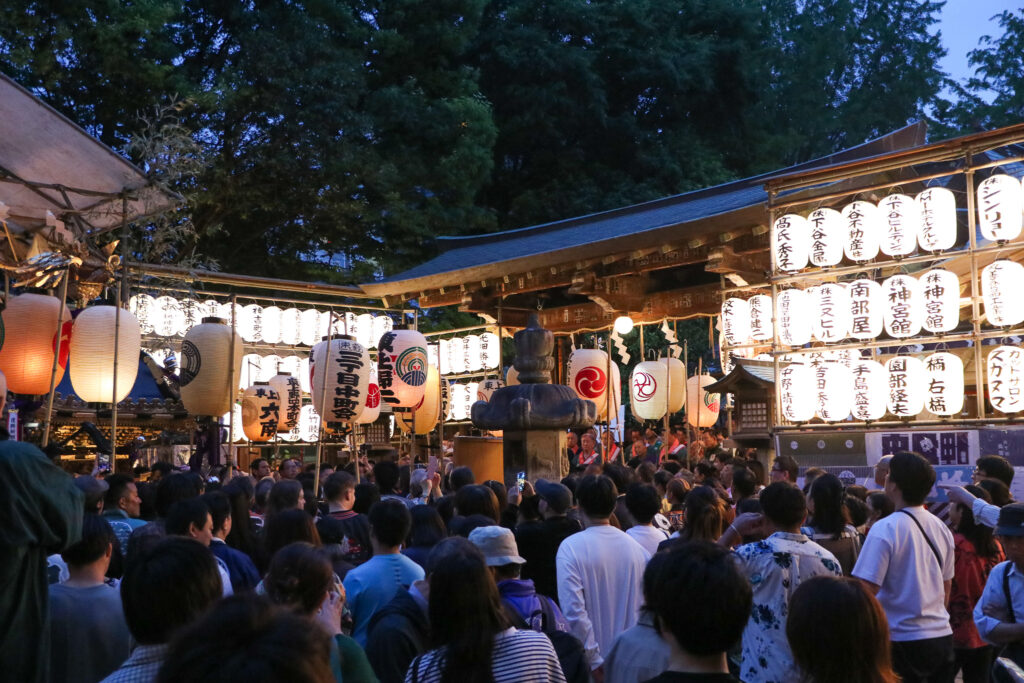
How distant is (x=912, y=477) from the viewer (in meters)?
4.90

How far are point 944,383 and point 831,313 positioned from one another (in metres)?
1.60

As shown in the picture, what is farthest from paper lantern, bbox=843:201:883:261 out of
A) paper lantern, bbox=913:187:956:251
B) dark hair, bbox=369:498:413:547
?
dark hair, bbox=369:498:413:547

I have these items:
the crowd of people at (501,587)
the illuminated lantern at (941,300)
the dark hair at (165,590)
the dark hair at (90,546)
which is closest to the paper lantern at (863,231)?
the illuminated lantern at (941,300)

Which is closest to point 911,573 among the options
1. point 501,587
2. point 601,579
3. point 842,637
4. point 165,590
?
point 601,579

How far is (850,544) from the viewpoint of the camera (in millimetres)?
5141

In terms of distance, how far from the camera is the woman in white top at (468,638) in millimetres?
3016

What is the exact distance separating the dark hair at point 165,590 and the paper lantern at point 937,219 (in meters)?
10.3

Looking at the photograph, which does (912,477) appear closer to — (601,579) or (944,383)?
(601,579)

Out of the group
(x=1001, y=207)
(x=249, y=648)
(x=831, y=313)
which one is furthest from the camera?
(x=831, y=313)

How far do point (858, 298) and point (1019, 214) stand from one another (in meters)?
2.00

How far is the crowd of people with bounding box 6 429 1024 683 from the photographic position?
8.53 feet

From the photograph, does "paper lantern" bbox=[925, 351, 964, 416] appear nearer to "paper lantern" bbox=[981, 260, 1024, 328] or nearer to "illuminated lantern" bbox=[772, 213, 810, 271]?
"paper lantern" bbox=[981, 260, 1024, 328]

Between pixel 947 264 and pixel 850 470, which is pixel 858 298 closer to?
pixel 850 470

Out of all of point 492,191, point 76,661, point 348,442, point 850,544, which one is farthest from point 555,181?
point 76,661
